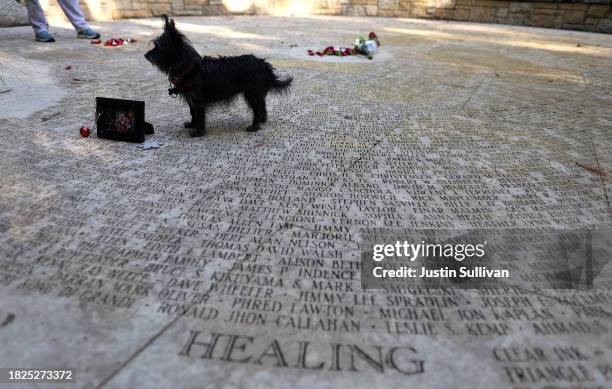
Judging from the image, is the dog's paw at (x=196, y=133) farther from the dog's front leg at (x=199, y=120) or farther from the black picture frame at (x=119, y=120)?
the black picture frame at (x=119, y=120)

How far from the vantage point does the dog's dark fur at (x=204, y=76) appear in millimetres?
3137

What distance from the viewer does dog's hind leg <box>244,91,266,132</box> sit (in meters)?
3.65

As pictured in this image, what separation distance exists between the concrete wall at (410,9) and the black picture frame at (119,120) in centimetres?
782

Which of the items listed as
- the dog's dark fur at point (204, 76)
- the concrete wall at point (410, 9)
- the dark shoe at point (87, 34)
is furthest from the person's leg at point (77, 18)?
A: the dog's dark fur at point (204, 76)

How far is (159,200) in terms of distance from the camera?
8.53 ft

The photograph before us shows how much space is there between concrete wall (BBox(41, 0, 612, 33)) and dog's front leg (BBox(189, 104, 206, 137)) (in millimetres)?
8102

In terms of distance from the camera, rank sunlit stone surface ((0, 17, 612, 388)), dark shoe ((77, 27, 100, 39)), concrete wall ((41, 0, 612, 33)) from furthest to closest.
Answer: concrete wall ((41, 0, 612, 33))
dark shoe ((77, 27, 100, 39))
sunlit stone surface ((0, 17, 612, 388))

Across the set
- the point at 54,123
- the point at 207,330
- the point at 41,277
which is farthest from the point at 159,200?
the point at 54,123

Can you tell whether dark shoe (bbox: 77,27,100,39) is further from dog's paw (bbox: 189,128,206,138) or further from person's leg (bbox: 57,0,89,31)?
dog's paw (bbox: 189,128,206,138)

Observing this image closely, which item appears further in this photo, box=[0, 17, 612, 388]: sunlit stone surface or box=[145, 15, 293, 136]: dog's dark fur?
box=[145, 15, 293, 136]: dog's dark fur

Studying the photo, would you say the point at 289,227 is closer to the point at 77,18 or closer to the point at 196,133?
the point at 196,133

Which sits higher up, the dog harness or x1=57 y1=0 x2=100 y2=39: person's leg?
x1=57 y1=0 x2=100 y2=39: person's leg

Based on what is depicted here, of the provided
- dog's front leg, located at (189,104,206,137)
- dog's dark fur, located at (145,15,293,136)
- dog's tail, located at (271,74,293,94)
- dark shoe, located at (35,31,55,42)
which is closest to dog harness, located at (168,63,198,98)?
dog's dark fur, located at (145,15,293,136)

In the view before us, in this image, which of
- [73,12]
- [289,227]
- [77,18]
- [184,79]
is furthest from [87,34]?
[289,227]
